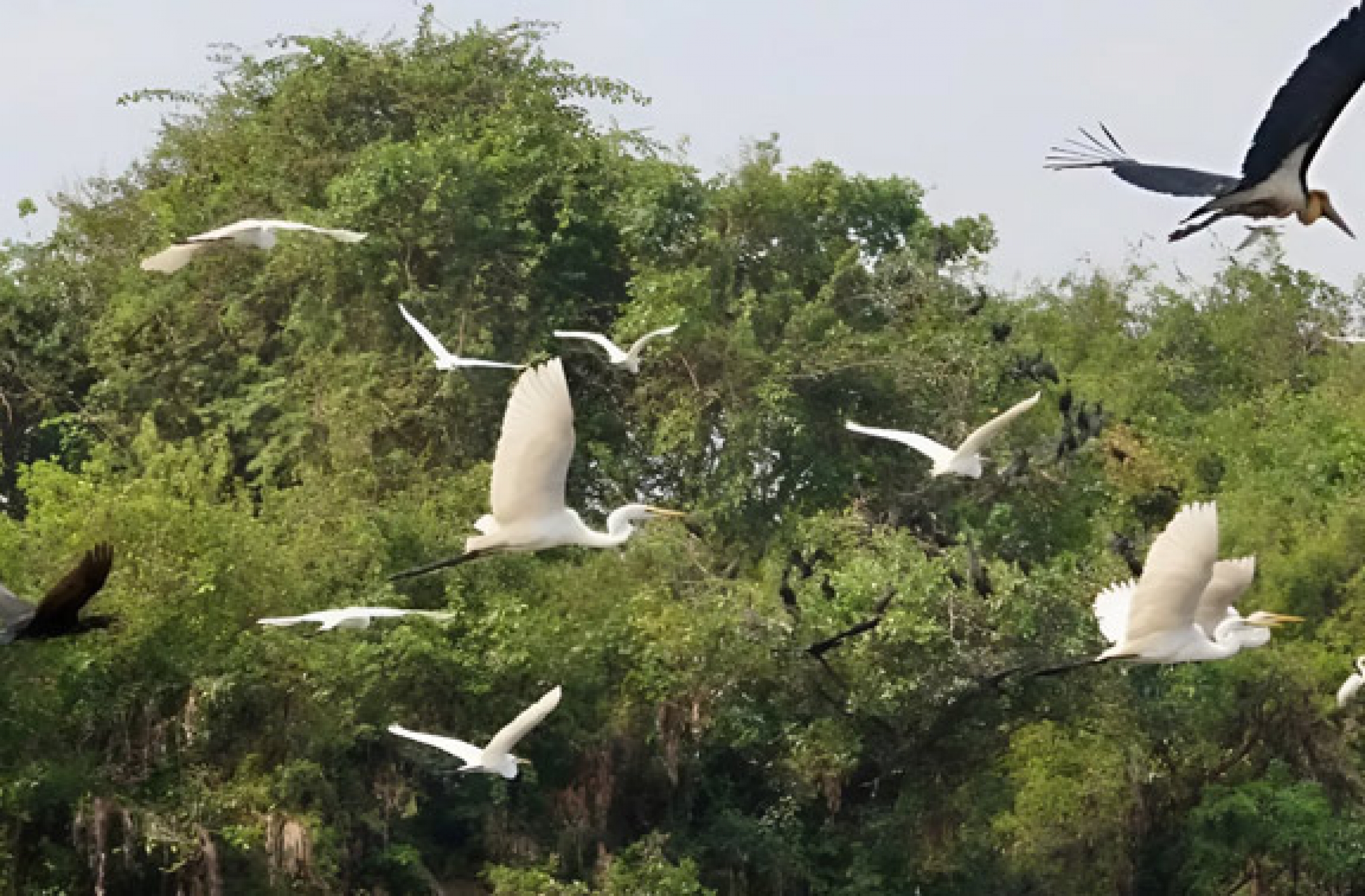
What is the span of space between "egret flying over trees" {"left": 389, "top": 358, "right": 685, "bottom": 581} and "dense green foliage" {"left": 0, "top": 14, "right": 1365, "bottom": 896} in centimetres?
558

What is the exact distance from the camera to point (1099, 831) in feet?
87.0

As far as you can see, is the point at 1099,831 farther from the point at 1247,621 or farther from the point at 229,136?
the point at 229,136

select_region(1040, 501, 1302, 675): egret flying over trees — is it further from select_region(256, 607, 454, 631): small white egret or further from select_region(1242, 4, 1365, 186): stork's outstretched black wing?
select_region(256, 607, 454, 631): small white egret

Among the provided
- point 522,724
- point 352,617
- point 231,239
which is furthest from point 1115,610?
point 231,239

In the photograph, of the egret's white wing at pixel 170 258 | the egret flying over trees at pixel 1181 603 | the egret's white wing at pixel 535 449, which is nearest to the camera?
the egret's white wing at pixel 535 449

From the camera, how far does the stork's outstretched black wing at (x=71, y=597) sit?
47.3 feet

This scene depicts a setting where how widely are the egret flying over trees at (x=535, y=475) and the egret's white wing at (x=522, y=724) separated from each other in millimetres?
1131

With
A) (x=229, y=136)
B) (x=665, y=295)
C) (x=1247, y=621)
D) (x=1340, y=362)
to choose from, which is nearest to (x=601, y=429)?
(x=665, y=295)

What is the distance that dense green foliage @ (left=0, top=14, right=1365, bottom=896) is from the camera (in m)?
24.1

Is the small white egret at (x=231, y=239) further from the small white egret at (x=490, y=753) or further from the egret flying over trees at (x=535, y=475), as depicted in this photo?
the egret flying over trees at (x=535, y=475)

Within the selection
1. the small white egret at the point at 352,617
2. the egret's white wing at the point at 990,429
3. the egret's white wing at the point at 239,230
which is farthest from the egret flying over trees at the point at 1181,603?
the egret's white wing at the point at 239,230

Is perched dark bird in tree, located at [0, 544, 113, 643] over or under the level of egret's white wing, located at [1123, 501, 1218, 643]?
under

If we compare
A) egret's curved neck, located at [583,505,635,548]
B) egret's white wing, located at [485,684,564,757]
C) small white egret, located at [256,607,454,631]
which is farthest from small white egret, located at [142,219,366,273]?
egret's white wing, located at [485,684,564,757]

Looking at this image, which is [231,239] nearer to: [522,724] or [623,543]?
[522,724]
